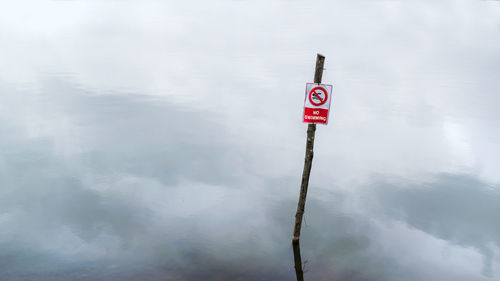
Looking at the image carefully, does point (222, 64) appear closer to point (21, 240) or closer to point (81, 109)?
point (81, 109)

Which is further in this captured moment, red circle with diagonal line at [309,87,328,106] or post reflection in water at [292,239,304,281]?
post reflection in water at [292,239,304,281]

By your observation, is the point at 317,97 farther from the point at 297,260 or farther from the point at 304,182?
the point at 297,260

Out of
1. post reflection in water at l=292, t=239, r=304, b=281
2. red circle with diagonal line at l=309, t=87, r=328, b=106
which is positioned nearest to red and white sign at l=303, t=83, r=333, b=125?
red circle with diagonal line at l=309, t=87, r=328, b=106

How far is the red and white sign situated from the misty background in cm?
454

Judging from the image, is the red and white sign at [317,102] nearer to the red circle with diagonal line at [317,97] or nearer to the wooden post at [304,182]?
the red circle with diagonal line at [317,97]

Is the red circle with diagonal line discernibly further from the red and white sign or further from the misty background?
the misty background

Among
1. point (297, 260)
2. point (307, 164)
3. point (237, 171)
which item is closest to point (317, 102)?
point (307, 164)

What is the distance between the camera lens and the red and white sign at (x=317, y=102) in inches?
496

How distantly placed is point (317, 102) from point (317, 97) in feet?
0.48

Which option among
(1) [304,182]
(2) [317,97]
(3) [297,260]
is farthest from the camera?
(3) [297,260]

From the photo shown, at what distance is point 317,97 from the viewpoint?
1273 centimetres

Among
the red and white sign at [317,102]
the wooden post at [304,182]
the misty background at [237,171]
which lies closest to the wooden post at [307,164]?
the wooden post at [304,182]

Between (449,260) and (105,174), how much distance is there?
1442cm

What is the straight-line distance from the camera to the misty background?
13.7 meters
